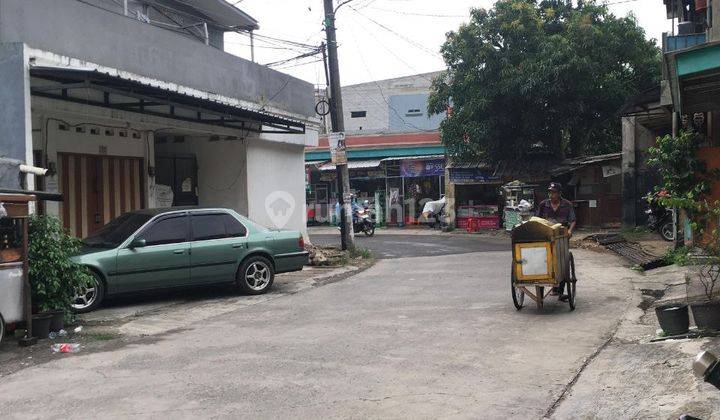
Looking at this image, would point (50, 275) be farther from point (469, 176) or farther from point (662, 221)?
point (469, 176)

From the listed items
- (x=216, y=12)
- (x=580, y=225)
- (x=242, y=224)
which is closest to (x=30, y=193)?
(x=242, y=224)

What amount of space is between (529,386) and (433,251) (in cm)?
1404

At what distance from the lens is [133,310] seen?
10344 mm

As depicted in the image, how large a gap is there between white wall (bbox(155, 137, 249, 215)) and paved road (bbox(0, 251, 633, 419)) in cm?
732

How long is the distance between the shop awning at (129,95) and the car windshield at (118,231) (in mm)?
2009

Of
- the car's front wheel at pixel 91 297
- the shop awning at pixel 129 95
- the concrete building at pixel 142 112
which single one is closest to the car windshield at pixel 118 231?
the car's front wheel at pixel 91 297

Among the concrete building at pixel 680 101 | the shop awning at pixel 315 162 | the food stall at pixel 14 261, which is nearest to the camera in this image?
the food stall at pixel 14 261

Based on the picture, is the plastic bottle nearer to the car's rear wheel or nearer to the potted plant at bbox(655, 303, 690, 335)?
the car's rear wheel

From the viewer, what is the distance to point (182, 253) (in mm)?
A: 10781

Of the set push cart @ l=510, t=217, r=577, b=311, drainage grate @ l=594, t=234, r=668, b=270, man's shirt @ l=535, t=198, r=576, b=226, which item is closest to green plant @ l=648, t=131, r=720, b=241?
drainage grate @ l=594, t=234, r=668, b=270

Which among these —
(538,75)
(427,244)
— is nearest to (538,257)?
(427,244)

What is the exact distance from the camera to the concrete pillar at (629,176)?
72.2ft

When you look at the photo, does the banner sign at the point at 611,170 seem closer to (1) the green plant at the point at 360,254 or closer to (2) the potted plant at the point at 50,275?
(1) the green plant at the point at 360,254

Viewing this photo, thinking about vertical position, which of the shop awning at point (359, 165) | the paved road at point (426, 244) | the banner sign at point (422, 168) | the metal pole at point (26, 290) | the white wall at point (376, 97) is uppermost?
the white wall at point (376, 97)
